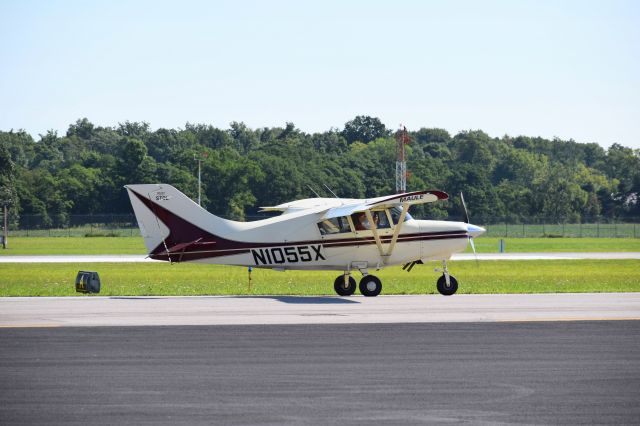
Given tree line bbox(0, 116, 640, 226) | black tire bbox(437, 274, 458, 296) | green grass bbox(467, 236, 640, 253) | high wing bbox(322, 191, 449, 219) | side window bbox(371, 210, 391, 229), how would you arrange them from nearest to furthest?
high wing bbox(322, 191, 449, 219)
black tire bbox(437, 274, 458, 296)
side window bbox(371, 210, 391, 229)
green grass bbox(467, 236, 640, 253)
tree line bbox(0, 116, 640, 226)

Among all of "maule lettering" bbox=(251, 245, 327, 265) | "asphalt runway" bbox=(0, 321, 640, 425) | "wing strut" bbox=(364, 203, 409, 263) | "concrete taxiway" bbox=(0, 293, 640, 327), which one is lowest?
"asphalt runway" bbox=(0, 321, 640, 425)

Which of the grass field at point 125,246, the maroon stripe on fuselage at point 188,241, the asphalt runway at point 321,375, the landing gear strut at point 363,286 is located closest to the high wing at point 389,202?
the maroon stripe on fuselage at point 188,241

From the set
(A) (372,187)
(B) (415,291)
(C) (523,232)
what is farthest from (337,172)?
(B) (415,291)

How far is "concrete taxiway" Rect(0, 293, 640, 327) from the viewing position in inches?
889

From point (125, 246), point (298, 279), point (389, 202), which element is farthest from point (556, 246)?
point (389, 202)

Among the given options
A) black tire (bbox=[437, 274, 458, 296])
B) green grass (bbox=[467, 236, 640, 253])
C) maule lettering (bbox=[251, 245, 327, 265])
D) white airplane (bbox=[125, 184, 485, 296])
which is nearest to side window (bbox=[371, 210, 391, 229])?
white airplane (bbox=[125, 184, 485, 296])

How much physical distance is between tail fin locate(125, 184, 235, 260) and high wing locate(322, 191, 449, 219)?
340 cm

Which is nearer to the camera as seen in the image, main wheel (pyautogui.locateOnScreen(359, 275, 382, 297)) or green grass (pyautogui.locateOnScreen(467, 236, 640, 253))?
main wheel (pyautogui.locateOnScreen(359, 275, 382, 297))

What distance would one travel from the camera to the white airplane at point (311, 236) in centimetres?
2925

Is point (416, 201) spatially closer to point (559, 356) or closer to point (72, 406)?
point (559, 356)

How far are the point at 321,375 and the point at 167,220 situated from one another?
14919 millimetres

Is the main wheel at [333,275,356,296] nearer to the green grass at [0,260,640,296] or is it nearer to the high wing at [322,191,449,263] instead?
the green grass at [0,260,640,296]

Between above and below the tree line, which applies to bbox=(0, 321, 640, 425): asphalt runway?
below

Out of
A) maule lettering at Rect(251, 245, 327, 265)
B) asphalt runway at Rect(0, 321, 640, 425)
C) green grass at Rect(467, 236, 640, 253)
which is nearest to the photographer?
asphalt runway at Rect(0, 321, 640, 425)
